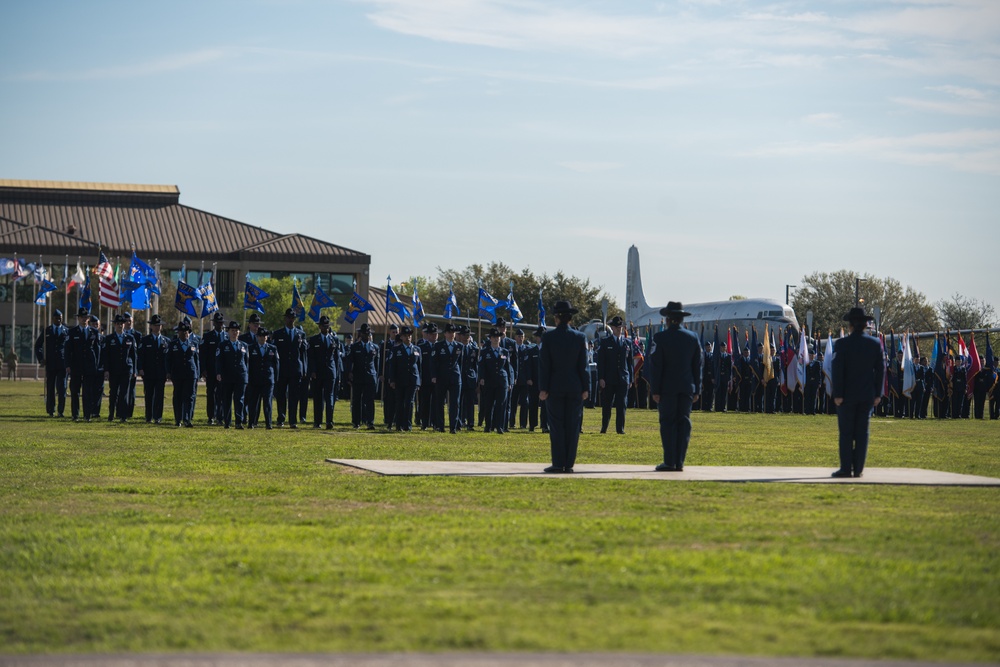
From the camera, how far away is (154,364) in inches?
950

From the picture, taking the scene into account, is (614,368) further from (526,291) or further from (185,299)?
(526,291)

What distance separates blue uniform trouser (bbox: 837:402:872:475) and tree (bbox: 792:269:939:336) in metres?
83.3

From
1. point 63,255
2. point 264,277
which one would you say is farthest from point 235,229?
point 63,255

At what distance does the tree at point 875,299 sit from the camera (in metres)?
97.1

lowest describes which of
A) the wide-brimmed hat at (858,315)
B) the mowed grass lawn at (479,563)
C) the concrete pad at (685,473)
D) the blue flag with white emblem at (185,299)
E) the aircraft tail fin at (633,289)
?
the mowed grass lawn at (479,563)

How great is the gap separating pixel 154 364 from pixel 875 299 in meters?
82.6

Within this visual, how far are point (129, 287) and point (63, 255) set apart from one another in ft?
171

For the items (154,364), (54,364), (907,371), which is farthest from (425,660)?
(907,371)

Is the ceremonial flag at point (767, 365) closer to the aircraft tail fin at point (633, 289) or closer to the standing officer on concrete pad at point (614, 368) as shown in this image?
the standing officer on concrete pad at point (614, 368)

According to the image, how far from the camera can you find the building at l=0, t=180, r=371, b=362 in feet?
283

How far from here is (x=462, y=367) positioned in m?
24.3

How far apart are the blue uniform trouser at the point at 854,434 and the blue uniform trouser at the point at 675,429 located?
1.64 metres

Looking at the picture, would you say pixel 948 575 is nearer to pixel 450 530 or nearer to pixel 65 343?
pixel 450 530

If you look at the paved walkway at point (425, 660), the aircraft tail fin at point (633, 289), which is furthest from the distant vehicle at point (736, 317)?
the paved walkway at point (425, 660)
